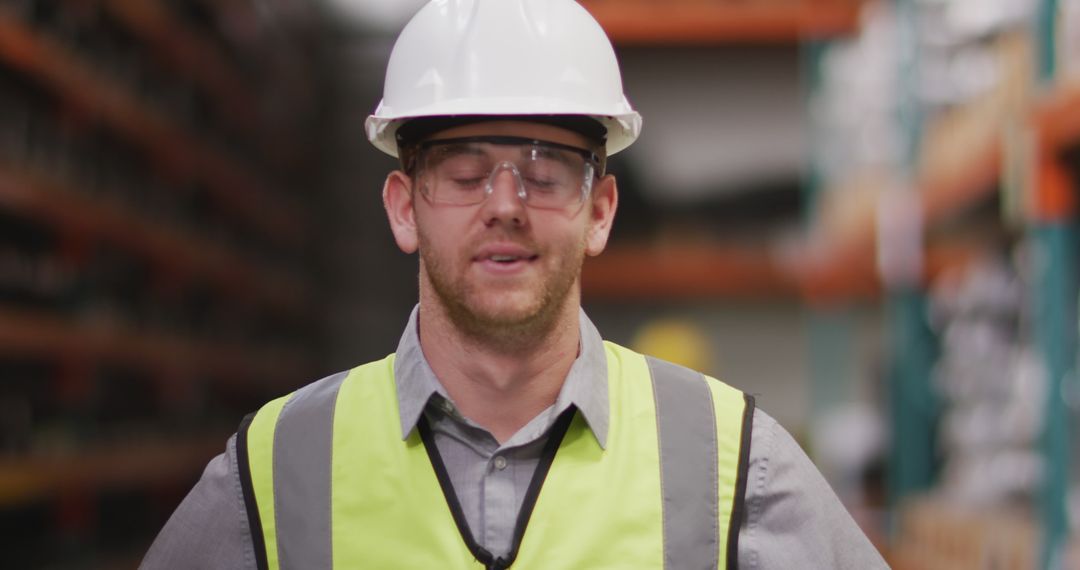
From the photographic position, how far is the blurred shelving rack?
5461 millimetres

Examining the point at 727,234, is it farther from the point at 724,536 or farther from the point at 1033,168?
the point at 724,536

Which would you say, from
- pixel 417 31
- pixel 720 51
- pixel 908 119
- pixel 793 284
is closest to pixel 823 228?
pixel 793 284

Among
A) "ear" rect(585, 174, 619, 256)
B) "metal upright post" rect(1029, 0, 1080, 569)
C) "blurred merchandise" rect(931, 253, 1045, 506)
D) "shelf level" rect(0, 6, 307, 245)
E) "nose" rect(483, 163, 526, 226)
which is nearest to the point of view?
"nose" rect(483, 163, 526, 226)

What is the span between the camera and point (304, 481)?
5.50 ft

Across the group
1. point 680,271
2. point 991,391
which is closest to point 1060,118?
point 991,391

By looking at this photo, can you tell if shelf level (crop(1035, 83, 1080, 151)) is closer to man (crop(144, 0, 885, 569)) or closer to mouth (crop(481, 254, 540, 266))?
man (crop(144, 0, 885, 569))

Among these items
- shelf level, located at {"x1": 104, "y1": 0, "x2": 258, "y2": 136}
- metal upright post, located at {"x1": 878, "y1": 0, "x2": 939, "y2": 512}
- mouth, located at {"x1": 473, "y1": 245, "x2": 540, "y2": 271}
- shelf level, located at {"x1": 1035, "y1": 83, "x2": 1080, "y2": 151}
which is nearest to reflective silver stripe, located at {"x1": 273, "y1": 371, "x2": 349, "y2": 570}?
mouth, located at {"x1": 473, "y1": 245, "x2": 540, "y2": 271}

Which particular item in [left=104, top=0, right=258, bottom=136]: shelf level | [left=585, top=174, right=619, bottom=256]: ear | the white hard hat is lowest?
[left=585, top=174, right=619, bottom=256]: ear

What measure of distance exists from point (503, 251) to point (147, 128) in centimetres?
570

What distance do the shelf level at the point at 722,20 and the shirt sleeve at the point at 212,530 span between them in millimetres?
6902

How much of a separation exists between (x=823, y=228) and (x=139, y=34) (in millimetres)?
4178

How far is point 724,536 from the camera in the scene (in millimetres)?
1626

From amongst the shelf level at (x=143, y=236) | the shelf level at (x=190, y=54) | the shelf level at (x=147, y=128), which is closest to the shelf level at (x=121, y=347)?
the shelf level at (x=143, y=236)

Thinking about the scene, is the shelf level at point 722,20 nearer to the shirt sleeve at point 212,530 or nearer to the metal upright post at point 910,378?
the metal upright post at point 910,378
